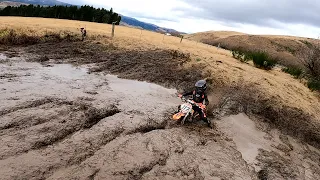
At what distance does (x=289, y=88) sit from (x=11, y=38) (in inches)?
633

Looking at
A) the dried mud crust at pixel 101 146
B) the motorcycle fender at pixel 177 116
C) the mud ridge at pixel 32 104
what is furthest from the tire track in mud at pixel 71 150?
the mud ridge at pixel 32 104

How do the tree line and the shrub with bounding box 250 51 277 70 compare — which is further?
the tree line

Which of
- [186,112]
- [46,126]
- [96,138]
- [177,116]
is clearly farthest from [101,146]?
[186,112]

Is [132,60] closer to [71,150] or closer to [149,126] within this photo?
[149,126]

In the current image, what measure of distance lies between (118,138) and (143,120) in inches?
66.9

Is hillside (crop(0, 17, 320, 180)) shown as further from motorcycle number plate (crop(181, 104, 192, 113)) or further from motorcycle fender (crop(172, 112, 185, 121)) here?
motorcycle number plate (crop(181, 104, 192, 113))

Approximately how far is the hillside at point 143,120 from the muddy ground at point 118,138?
3 centimetres

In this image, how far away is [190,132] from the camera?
9.56 m

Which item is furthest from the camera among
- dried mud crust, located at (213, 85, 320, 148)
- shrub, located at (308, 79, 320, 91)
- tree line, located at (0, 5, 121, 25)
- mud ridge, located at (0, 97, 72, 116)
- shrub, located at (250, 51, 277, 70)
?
tree line, located at (0, 5, 121, 25)

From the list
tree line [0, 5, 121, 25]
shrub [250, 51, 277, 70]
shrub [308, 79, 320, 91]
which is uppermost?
shrub [250, 51, 277, 70]

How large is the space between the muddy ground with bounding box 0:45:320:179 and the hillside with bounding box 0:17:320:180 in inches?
1.1

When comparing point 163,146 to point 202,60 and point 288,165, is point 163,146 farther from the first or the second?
point 202,60

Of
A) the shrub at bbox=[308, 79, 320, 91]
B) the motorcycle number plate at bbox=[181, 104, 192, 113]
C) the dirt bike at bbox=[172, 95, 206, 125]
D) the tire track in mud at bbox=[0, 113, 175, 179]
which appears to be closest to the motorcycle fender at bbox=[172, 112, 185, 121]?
the dirt bike at bbox=[172, 95, 206, 125]

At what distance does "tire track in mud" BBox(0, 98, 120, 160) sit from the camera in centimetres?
688
